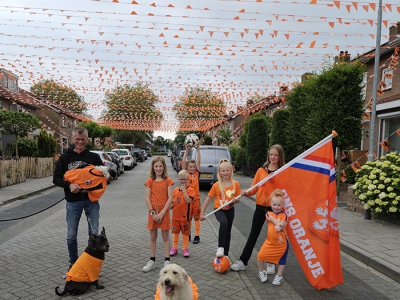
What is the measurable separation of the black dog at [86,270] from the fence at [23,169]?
445 inches

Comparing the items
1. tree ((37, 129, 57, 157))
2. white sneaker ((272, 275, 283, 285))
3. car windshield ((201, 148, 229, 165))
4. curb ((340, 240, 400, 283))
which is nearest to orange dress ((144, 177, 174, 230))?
white sneaker ((272, 275, 283, 285))

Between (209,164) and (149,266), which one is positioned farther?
(209,164)

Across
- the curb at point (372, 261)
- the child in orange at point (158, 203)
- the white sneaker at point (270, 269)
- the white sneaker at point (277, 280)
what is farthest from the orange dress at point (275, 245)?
the curb at point (372, 261)

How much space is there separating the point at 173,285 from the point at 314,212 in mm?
2029

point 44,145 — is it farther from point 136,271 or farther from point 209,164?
point 136,271

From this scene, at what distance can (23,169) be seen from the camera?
15.2m

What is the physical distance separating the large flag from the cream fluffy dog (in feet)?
5.44

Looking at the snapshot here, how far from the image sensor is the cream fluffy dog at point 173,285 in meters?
2.89

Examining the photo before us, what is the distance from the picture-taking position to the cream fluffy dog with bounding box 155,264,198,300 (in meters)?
2.89

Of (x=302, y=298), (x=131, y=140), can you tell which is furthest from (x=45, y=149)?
(x=131, y=140)

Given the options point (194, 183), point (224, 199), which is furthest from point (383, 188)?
point (224, 199)

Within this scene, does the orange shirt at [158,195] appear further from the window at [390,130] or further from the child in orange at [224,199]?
the window at [390,130]

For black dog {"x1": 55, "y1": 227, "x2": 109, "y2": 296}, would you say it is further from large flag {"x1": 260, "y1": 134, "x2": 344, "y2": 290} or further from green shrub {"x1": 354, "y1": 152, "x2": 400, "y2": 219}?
green shrub {"x1": 354, "y1": 152, "x2": 400, "y2": 219}

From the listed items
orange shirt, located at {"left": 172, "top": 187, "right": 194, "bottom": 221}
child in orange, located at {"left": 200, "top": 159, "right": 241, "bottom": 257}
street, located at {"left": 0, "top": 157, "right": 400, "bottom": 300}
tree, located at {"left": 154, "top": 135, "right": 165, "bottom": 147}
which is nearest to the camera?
street, located at {"left": 0, "top": 157, "right": 400, "bottom": 300}
